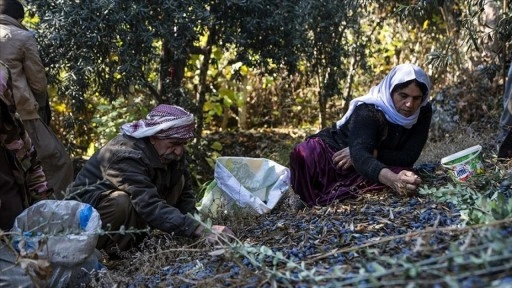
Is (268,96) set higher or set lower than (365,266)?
lower

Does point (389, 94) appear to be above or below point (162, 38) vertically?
above

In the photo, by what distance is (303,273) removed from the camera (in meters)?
2.56

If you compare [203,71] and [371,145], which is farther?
[203,71]

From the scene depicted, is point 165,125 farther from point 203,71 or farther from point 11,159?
point 203,71

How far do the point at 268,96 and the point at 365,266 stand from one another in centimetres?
813

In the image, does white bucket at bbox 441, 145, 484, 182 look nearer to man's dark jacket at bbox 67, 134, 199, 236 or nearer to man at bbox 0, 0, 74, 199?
man's dark jacket at bbox 67, 134, 199, 236

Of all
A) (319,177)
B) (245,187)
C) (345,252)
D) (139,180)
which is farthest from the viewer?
(245,187)

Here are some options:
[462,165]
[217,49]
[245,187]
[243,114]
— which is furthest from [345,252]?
[243,114]

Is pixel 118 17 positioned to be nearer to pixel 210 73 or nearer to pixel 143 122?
pixel 143 122

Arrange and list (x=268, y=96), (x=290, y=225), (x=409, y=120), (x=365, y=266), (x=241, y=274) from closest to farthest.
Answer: (x=365, y=266) → (x=241, y=274) → (x=290, y=225) → (x=409, y=120) → (x=268, y=96)

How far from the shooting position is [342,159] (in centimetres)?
467

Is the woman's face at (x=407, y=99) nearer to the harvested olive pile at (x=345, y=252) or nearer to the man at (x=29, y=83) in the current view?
the harvested olive pile at (x=345, y=252)

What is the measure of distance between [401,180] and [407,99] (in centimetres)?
58

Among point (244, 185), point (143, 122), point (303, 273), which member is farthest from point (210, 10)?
point (303, 273)
